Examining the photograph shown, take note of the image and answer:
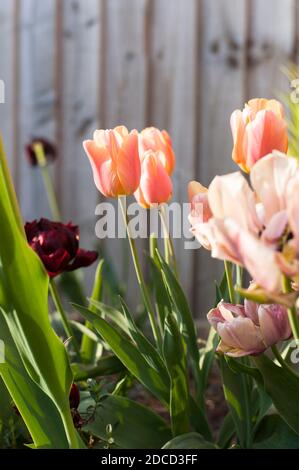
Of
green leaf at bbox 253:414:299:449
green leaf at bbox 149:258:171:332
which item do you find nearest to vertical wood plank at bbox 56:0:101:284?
green leaf at bbox 149:258:171:332

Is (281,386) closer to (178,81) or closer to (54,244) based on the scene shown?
(54,244)

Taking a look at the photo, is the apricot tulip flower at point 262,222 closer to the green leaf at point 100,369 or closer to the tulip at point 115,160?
the tulip at point 115,160

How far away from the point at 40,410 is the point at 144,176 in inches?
9.4

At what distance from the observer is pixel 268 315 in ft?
2.19

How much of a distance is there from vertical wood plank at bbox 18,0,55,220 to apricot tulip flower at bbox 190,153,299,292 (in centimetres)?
215

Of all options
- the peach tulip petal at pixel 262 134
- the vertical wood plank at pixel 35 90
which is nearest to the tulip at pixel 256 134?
→ the peach tulip petal at pixel 262 134

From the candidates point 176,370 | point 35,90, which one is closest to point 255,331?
point 176,370

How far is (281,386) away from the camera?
2.30 feet

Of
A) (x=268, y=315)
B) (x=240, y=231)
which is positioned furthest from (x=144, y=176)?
(x=240, y=231)

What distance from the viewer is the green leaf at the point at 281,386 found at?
2.26 ft

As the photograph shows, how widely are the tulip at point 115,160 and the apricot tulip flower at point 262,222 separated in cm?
24

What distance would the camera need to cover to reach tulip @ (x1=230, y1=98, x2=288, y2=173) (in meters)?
0.73

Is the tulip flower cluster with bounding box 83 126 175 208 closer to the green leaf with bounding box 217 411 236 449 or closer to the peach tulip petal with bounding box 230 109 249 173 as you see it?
the peach tulip petal with bounding box 230 109 249 173
